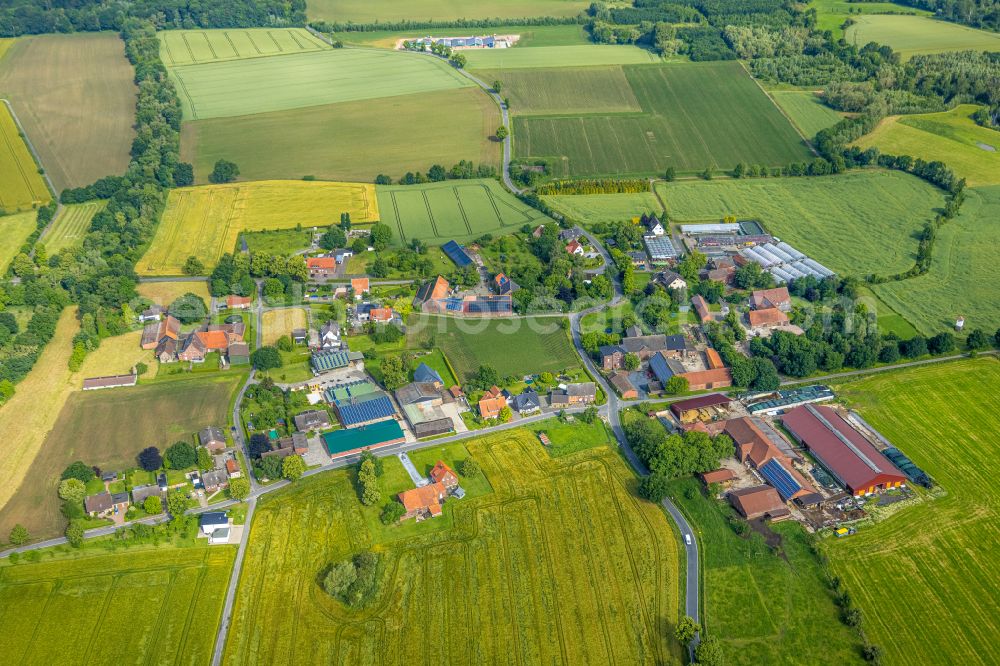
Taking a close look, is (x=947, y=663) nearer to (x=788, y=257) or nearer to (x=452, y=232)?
(x=788, y=257)

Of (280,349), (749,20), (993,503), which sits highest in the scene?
(749,20)

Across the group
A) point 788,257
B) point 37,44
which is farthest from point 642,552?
point 37,44

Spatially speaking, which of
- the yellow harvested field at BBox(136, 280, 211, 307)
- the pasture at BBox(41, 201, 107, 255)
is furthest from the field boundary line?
the pasture at BBox(41, 201, 107, 255)

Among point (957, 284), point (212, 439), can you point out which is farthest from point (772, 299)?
point (212, 439)

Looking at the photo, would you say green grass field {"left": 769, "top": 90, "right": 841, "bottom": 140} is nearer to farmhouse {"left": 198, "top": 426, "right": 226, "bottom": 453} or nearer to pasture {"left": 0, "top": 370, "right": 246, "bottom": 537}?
pasture {"left": 0, "top": 370, "right": 246, "bottom": 537}

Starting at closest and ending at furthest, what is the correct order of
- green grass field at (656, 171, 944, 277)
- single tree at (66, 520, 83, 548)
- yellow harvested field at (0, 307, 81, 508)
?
1. single tree at (66, 520, 83, 548)
2. yellow harvested field at (0, 307, 81, 508)
3. green grass field at (656, 171, 944, 277)

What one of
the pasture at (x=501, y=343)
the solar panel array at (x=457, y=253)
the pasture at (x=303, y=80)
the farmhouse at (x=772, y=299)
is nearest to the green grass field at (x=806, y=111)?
the farmhouse at (x=772, y=299)
